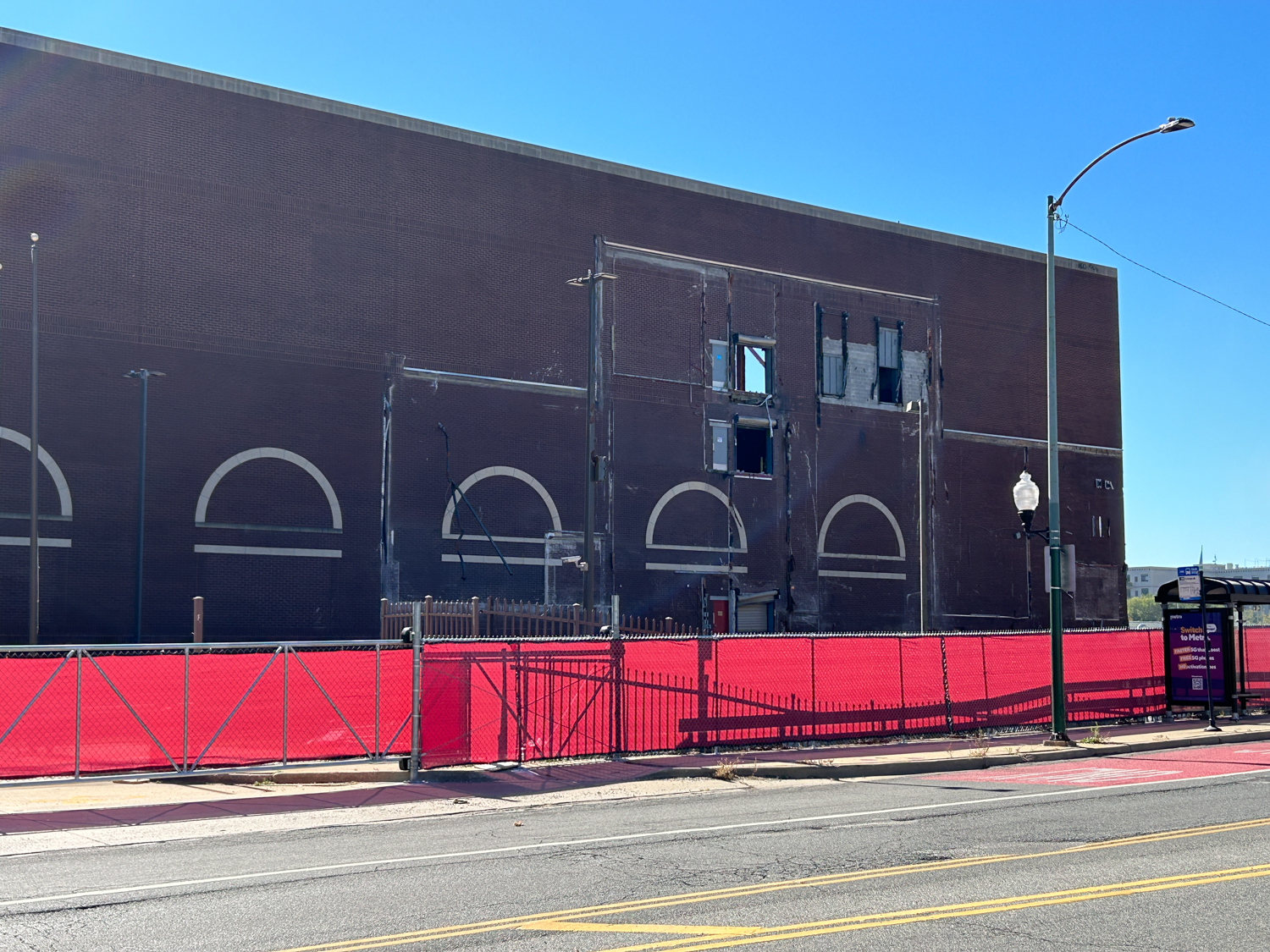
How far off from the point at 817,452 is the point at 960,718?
27.6 metres

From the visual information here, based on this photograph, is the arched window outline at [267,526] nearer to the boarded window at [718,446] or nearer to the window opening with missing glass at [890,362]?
the boarded window at [718,446]

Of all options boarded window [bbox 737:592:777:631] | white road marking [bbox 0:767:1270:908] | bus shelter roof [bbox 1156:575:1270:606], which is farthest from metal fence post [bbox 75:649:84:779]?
boarded window [bbox 737:592:777:631]

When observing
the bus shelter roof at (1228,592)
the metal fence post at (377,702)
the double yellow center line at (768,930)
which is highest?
the bus shelter roof at (1228,592)

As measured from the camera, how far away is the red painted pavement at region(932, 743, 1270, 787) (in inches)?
666

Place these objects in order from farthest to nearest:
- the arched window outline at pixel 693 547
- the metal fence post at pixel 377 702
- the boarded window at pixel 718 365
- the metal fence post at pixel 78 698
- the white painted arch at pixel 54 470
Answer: the boarded window at pixel 718 365
the arched window outline at pixel 693 547
the white painted arch at pixel 54 470
the metal fence post at pixel 377 702
the metal fence post at pixel 78 698

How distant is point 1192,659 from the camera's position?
24.6 m

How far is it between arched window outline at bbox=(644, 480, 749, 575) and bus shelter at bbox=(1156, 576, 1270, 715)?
71.2ft

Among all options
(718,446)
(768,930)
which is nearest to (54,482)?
(718,446)

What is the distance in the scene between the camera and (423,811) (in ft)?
46.9

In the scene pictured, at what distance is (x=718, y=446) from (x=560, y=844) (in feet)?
119

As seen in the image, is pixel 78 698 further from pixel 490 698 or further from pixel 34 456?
pixel 34 456

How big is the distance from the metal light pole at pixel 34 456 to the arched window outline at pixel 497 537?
485 inches

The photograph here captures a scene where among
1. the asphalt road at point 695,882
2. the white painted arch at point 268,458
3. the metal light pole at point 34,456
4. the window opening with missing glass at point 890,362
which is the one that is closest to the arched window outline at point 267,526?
the white painted arch at point 268,458

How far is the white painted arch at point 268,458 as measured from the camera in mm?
37656
